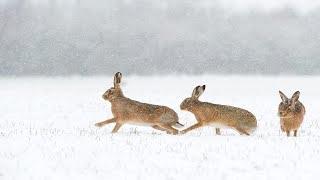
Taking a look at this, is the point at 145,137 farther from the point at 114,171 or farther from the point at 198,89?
the point at 114,171

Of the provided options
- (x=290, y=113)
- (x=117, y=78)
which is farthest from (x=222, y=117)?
(x=117, y=78)

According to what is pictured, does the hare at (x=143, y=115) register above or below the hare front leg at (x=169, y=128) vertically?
above

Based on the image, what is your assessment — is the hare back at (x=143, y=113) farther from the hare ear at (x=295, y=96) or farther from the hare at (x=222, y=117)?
the hare ear at (x=295, y=96)

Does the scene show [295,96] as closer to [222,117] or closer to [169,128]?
[222,117]

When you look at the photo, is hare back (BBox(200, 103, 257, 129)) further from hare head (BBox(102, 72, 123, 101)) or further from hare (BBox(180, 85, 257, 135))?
hare head (BBox(102, 72, 123, 101))

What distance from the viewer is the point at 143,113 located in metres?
15.2

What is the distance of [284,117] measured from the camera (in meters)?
16.0

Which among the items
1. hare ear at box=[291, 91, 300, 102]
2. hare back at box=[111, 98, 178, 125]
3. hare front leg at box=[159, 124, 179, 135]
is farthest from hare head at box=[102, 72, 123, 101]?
hare ear at box=[291, 91, 300, 102]

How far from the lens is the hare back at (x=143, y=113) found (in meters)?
15.2

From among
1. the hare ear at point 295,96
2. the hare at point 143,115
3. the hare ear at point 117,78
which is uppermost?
the hare ear at point 117,78

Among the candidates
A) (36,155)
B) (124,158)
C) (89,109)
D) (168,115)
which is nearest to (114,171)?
(124,158)

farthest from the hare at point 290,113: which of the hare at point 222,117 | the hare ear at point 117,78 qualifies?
the hare ear at point 117,78

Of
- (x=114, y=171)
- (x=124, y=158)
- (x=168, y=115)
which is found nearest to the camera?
(x=114, y=171)

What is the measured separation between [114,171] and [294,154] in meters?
3.47
